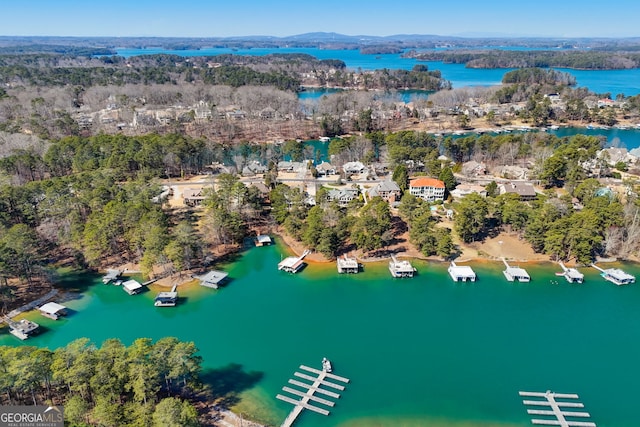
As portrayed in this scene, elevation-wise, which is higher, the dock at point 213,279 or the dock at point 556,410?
the dock at point 213,279

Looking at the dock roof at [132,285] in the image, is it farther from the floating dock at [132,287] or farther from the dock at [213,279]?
the dock at [213,279]

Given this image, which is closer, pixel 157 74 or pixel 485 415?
pixel 485 415

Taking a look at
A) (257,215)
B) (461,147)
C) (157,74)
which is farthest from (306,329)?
(157,74)

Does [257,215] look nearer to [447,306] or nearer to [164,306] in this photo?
[164,306]

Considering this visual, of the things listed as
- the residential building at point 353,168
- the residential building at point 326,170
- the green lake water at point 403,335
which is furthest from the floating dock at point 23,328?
the residential building at point 353,168

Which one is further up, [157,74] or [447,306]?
[157,74]

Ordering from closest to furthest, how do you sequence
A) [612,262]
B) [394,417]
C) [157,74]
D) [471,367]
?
[394,417] < [471,367] < [612,262] < [157,74]

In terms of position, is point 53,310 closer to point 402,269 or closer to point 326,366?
point 326,366
